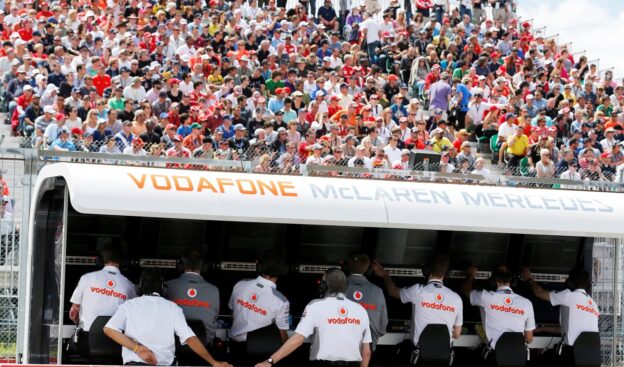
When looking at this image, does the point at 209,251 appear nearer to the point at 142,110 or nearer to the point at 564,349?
the point at 564,349

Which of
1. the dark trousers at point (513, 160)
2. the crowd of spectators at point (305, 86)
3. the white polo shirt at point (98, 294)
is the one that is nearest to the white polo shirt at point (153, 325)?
the white polo shirt at point (98, 294)

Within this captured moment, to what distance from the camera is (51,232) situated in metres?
9.50

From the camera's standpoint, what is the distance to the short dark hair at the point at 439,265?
33.5ft

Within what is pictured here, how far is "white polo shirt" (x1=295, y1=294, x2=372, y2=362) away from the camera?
9.16 m

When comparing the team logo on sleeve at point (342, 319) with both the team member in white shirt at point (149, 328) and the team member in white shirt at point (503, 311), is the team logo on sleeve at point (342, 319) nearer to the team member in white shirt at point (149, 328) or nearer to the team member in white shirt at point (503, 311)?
the team member in white shirt at point (149, 328)

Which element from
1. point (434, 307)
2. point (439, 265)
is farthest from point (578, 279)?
point (434, 307)

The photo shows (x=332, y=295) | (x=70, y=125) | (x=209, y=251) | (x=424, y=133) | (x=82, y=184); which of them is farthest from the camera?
(x=424, y=133)

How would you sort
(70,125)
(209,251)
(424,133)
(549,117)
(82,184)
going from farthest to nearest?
1. (549,117)
2. (424,133)
3. (70,125)
4. (209,251)
5. (82,184)

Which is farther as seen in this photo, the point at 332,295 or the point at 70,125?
the point at 70,125

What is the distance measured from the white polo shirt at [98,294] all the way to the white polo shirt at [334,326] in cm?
143

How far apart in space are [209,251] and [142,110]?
7269mm

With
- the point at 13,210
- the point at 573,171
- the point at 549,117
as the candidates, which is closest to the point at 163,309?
the point at 13,210

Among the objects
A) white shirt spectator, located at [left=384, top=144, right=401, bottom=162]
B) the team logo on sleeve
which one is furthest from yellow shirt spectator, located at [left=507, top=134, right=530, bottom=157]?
the team logo on sleeve

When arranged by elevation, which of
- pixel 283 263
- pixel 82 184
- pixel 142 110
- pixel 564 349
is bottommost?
pixel 564 349
